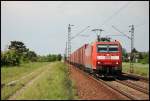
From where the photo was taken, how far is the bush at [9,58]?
242 ft

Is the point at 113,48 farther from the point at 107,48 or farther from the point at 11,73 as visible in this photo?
the point at 11,73

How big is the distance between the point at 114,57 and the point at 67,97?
56.5ft

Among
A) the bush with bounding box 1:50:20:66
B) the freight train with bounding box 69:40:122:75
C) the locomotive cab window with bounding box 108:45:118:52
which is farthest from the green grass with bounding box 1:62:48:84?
the bush with bounding box 1:50:20:66

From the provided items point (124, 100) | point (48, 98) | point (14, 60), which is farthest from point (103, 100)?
point (14, 60)

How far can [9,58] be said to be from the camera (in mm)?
76312

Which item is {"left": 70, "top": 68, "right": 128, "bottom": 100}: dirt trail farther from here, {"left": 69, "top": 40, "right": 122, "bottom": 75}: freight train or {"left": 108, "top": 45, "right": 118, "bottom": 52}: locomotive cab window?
{"left": 108, "top": 45, "right": 118, "bottom": 52}: locomotive cab window

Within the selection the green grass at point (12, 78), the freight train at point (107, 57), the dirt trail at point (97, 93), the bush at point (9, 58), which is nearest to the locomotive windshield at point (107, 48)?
the freight train at point (107, 57)

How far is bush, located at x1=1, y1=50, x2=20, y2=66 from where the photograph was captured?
73781 mm

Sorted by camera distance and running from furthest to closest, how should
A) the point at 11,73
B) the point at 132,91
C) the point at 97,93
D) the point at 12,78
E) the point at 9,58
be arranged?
1. the point at 9,58
2. the point at 11,73
3. the point at 12,78
4. the point at 132,91
5. the point at 97,93

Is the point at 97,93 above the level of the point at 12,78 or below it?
below

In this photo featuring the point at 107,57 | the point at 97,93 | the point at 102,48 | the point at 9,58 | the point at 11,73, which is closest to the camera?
the point at 97,93

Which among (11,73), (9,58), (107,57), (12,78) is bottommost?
(12,78)

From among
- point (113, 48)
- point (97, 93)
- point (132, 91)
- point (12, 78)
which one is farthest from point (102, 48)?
→ point (97, 93)

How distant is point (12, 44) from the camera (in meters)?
144
